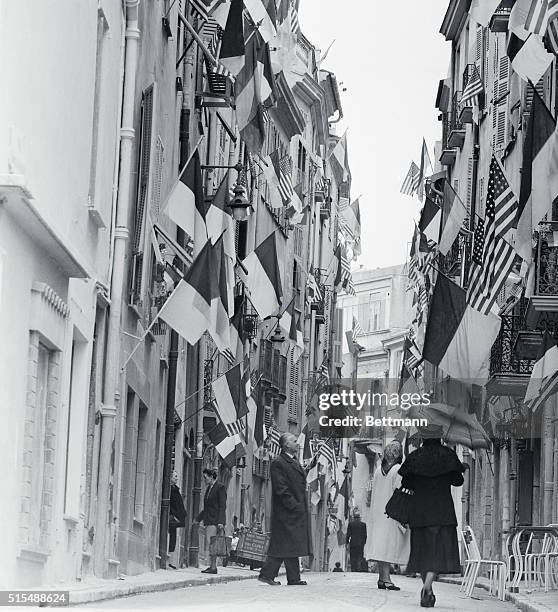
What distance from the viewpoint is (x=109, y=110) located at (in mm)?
19516

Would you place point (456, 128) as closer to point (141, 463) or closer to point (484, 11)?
point (484, 11)

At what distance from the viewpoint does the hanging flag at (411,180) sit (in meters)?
55.2

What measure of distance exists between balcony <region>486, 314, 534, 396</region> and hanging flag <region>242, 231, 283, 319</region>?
11.6 m

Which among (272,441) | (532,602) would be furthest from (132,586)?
(272,441)

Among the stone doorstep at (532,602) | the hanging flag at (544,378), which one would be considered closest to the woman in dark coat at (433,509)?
the stone doorstep at (532,602)

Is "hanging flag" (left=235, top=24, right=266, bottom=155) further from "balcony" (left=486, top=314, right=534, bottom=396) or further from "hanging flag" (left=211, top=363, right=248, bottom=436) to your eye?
"balcony" (left=486, top=314, right=534, bottom=396)

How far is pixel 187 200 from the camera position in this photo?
70.5 ft

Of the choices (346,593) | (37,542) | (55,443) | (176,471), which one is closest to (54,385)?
(55,443)

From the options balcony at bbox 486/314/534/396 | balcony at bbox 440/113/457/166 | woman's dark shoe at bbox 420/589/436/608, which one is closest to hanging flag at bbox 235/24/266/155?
woman's dark shoe at bbox 420/589/436/608

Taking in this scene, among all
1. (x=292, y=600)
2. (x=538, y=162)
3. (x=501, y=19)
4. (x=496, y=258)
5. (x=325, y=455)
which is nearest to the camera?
(x=292, y=600)

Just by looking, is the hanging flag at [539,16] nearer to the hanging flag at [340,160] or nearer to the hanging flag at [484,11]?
the hanging flag at [484,11]

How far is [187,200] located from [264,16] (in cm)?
440

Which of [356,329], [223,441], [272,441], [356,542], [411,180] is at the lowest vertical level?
[356,542]

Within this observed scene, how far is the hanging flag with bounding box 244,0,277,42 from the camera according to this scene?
24.5 metres
